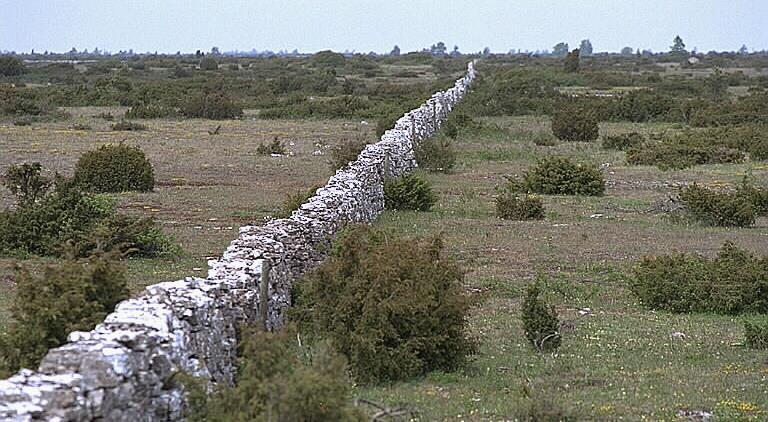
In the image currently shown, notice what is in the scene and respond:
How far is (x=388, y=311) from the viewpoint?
984 cm

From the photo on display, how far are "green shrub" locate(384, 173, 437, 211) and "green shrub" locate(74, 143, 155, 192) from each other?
504 cm

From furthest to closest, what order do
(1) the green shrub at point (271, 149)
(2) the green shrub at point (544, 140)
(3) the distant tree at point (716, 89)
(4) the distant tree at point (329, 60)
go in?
(4) the distant tree at point (329, 60) < (3) the distant tree at point (716, 89) < (2) the green shrub at point (544, 140) < (1) the green shrub at point (271, 149)

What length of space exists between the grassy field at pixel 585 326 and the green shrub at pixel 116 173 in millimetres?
5698

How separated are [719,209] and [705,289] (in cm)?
702

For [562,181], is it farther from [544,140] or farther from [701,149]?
[544,140]

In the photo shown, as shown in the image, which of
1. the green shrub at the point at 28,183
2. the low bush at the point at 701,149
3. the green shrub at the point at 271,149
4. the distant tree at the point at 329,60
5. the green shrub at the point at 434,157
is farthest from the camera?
the distant tree at the point at 329,60

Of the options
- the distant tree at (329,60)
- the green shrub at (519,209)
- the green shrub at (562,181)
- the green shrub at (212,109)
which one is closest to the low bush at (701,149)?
the green shrub at (562,181)

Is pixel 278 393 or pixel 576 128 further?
pixel 576 128

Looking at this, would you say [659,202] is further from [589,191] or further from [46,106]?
[46,106]

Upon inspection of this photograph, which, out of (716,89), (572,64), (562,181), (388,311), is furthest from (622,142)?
(572,64)

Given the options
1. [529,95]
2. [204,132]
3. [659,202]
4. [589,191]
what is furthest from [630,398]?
[529,95]

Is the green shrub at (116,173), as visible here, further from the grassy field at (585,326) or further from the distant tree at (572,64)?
the distant tree at (572,64)

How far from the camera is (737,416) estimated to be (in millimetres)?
8367

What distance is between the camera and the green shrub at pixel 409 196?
2133 cm
